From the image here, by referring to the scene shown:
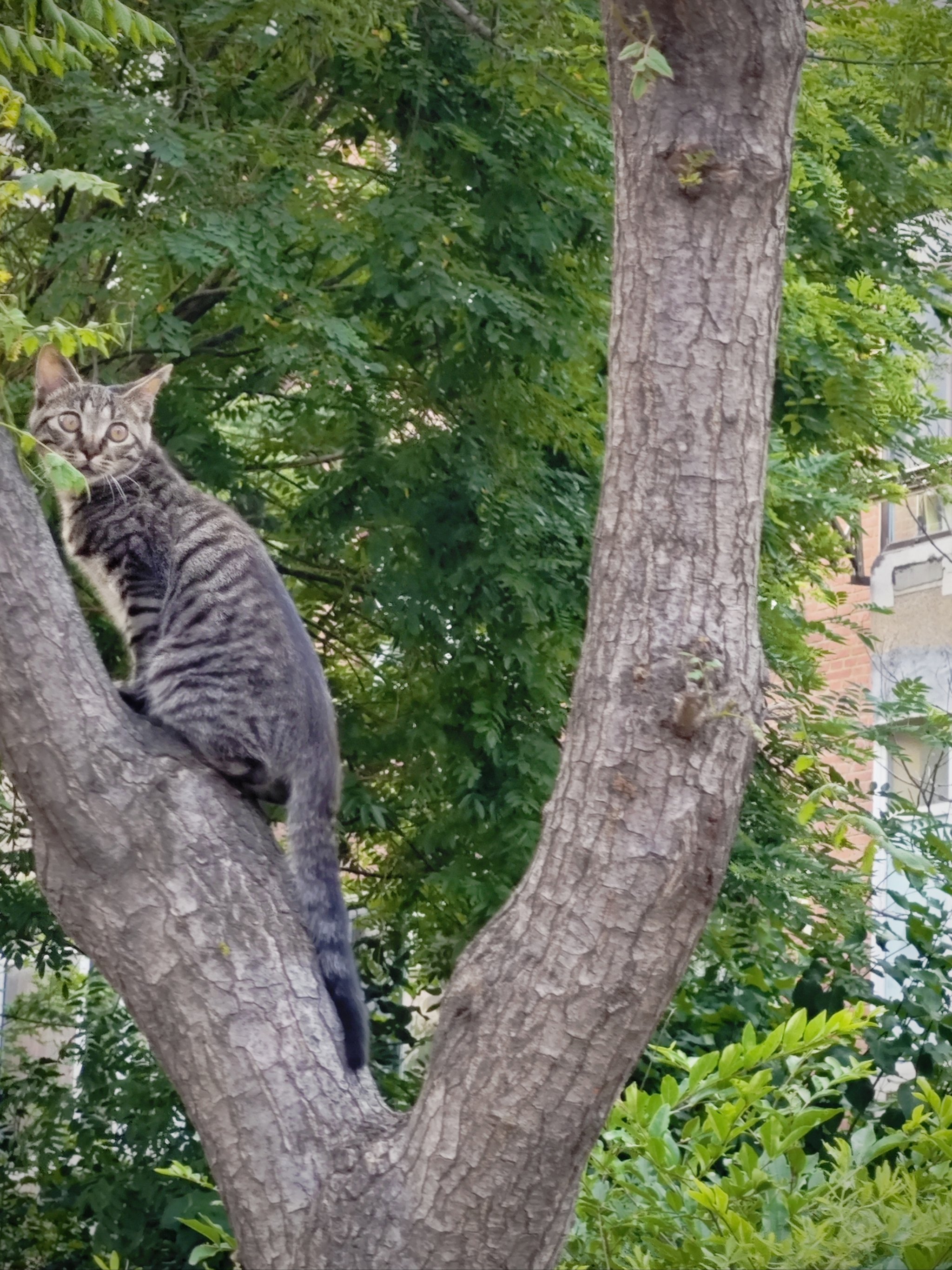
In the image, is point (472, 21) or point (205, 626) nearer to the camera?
point (205, 626)

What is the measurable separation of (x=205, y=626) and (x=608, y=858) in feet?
6.18

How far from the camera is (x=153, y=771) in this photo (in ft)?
10.3

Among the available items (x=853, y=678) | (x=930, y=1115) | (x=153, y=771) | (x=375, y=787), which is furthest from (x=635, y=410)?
(x=853, y=678)

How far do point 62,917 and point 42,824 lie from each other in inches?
7.9

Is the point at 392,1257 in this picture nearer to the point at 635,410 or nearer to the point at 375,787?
the point at 635,410

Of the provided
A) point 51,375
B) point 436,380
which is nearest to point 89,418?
point 51,375

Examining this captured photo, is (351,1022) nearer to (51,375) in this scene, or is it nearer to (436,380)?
(51,375)

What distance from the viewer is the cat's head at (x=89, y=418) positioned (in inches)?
180

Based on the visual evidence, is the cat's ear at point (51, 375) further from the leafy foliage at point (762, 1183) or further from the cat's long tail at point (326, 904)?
the leafy foliage at point (762, 1183)

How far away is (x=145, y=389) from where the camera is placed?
472 cm

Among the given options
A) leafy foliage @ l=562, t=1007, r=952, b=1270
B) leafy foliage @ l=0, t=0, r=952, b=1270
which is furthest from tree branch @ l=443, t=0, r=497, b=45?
leafy foliage @ l=562, t=1007, r=952, b=1270

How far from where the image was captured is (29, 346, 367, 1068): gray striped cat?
142 inches

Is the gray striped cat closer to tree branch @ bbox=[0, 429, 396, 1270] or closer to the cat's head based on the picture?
the cat's head

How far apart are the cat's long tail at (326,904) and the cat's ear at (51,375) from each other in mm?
1630
